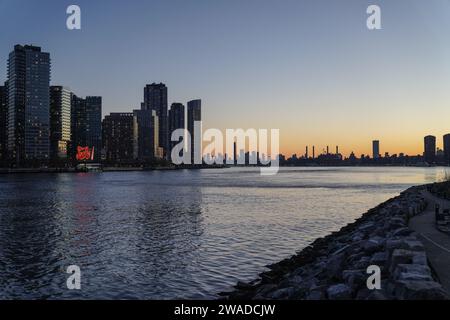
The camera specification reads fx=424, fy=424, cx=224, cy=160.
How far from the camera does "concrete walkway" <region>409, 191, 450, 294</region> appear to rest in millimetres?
14852

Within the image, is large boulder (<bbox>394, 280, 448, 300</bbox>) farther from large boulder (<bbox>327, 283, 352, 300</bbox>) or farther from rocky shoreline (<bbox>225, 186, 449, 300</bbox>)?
large boulder (<bbox>327, 283, 352, 300</bbox>)

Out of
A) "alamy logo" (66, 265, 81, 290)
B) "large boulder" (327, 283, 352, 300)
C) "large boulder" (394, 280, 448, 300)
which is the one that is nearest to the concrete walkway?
"large boulder" (394, 280, 448, 300)

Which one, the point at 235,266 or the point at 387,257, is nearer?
the point at 387,257

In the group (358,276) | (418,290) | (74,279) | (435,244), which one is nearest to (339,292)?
(358,276)

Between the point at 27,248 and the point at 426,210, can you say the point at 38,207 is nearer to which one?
the point at 27,248

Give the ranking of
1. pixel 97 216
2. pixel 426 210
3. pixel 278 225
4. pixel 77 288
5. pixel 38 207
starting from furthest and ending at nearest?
pixel 38 207, pixel 97 216, pixel 278 225, pixel 426 210, pixel 77 288

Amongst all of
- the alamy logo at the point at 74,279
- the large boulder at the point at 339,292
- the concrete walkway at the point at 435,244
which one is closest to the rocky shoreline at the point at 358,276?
the large boulder at the point at 339,292

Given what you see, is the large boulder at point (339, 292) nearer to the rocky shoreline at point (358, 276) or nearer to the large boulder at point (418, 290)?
the rocky shoreline at point (358, 276)

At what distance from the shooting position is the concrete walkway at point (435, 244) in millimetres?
14852

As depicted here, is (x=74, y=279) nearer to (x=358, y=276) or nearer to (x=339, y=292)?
(x=339, y=292)

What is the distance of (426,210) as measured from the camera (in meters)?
36.3
